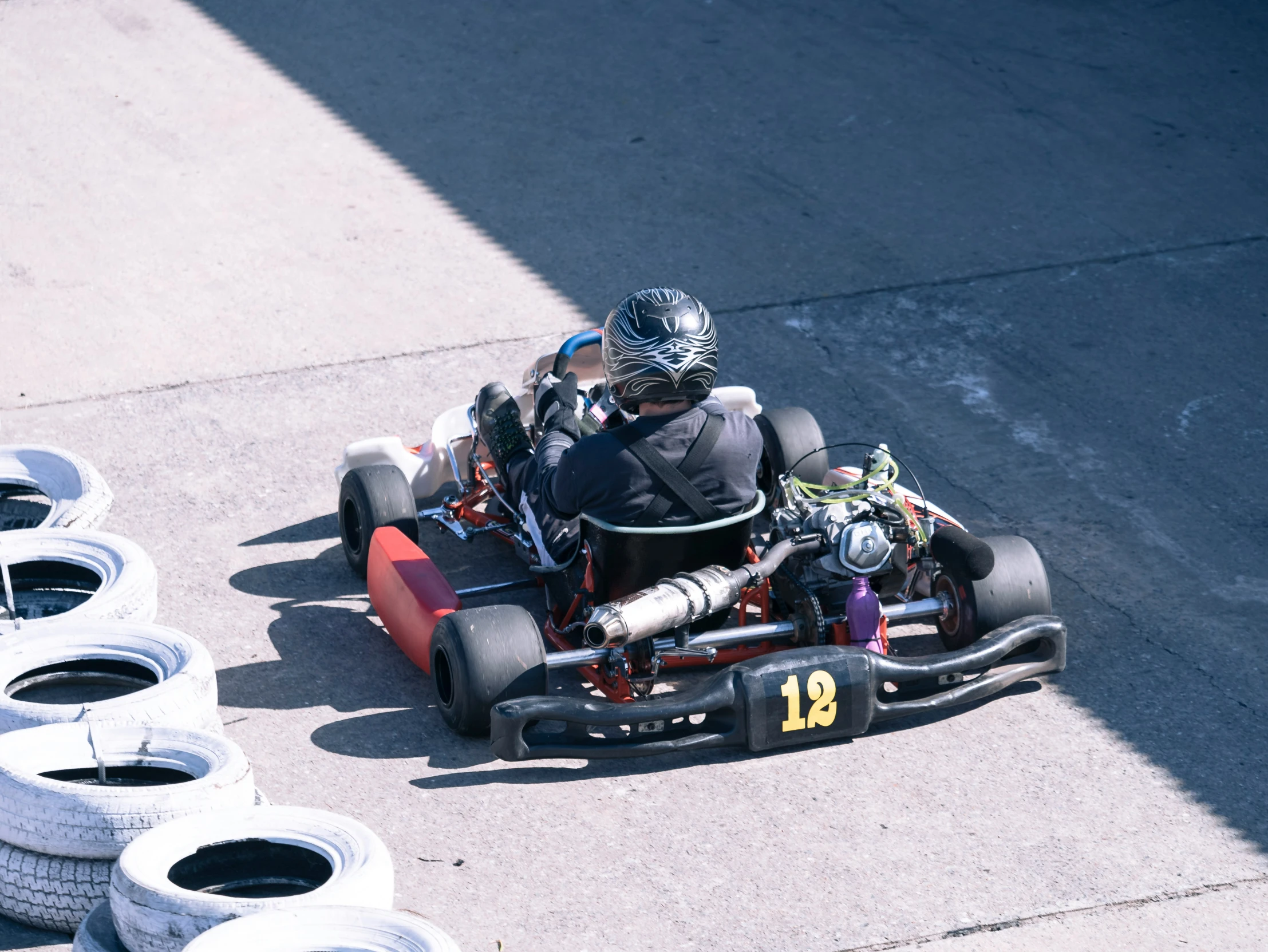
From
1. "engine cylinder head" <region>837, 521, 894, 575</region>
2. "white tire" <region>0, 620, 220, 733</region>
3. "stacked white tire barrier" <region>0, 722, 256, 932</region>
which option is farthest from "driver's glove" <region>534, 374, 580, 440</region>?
"stacked white tire barrier" <region>0, 722, 256, 932</region>

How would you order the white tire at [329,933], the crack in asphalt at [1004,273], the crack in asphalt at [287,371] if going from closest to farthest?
the white tire at [329,933] < the crack in asphalt at [287,371] < the crack in asphalt at [1004,273]

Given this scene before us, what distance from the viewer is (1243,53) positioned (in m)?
11.9

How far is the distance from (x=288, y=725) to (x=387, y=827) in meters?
0.68

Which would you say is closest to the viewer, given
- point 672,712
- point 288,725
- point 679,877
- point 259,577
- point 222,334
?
point 679,877

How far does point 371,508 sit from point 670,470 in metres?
1.43

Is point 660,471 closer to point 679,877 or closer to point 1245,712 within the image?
point 679,877

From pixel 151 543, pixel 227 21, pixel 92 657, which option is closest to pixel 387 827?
pixel 92 657

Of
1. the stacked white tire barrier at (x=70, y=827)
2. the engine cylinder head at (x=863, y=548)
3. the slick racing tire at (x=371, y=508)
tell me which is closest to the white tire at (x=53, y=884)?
the stacked white tire barrier at (x=70, y=827)

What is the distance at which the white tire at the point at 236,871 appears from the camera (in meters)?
3.82

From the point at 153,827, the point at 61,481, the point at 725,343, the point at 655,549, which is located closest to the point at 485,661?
the point at 655,549

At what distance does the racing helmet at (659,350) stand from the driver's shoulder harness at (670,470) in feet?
0.42

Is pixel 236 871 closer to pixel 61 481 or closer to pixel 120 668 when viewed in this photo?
pixel 120 668

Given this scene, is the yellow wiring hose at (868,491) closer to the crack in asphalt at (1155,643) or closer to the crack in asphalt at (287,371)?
the crack in asphalt at (1155,643)

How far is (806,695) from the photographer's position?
197 inches
